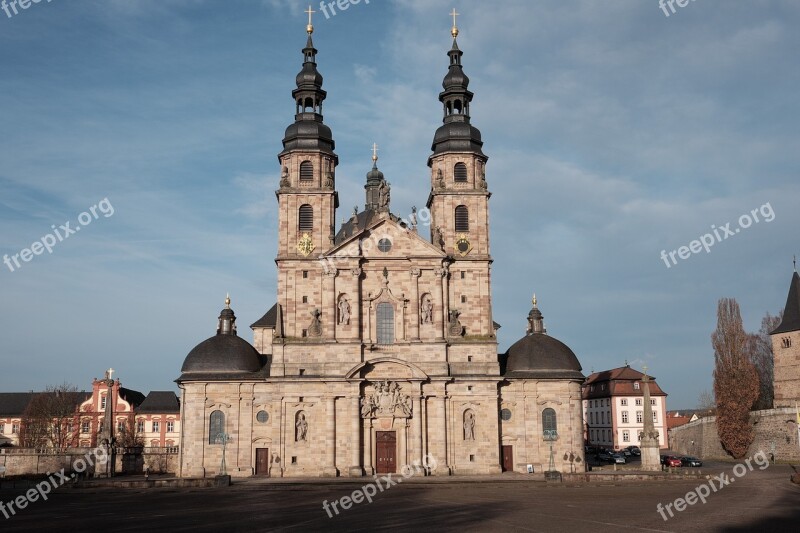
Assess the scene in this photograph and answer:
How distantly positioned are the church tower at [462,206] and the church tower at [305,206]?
7.67 meters

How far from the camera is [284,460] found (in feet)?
176

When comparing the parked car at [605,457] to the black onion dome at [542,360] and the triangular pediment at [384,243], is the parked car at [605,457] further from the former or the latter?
the triangular pediment at [384,243]

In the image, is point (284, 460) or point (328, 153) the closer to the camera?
point (284, 460)

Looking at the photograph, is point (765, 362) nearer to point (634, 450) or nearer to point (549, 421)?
point (634, 450)

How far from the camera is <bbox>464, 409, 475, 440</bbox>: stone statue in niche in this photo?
2158 inches

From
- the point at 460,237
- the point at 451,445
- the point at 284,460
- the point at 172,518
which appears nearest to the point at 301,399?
the point at 284,460

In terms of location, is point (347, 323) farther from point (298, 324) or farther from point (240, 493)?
point (240, 493)

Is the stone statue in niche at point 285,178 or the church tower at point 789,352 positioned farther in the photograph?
the church tower at point 789,352

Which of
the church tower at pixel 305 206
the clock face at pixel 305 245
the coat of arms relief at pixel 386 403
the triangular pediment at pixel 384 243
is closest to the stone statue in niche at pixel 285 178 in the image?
the church tower at pixel 305 206

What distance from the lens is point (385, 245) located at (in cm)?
5691

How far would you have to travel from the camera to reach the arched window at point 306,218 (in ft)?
191

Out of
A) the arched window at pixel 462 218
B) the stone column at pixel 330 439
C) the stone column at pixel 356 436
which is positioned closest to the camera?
the stone column at pixel 330 439

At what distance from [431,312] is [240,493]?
19.4m

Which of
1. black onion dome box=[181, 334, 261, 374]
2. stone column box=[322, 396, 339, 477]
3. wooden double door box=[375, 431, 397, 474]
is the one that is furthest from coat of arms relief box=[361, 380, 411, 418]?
black onion dome box=[181, 334, 261, 374]
